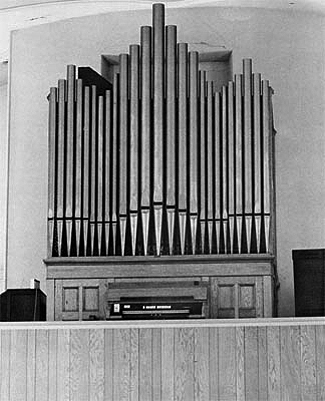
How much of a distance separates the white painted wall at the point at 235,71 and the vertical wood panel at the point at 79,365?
50.1 inches

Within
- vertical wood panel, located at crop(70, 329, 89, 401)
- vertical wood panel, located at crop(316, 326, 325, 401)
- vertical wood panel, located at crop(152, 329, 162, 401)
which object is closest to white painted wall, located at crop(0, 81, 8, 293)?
vertical wood panel, located at crop(70, 329, 89, 401)

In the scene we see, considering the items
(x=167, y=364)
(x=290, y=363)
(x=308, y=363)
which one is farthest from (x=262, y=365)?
(x=167, y=364)

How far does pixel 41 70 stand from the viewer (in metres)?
8.63

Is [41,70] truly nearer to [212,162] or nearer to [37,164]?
[37,164]

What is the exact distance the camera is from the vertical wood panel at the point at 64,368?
7.10 metres

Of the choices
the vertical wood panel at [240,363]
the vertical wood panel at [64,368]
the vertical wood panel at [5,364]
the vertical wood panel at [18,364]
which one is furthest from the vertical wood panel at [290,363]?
the vertical wood panel at [5,364]

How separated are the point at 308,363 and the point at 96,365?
1308 mm

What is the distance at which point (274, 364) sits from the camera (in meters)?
6.96

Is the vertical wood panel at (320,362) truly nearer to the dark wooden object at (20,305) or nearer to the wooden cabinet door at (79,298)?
the wooden cabinet door at (79,298)

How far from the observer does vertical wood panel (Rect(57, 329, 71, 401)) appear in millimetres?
7102

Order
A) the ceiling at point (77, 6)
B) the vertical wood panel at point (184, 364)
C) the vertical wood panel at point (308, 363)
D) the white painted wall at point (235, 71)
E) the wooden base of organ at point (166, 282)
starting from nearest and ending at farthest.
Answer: the vertical wood panel at point (308, 363), the vertical wood panel at point (184, 364), the wooden base of organ at point (166, 282), the white painted wall at point (235, 71), the ceiling at point (77, 6)

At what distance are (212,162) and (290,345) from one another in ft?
4.58

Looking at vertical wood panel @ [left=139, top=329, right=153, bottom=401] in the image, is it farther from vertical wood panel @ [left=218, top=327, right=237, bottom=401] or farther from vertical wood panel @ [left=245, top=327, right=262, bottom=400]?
vertical wood panel @ [left=245, top=327, right=262, bottom=400]

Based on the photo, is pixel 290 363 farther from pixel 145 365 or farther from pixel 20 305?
pixel 20 305
